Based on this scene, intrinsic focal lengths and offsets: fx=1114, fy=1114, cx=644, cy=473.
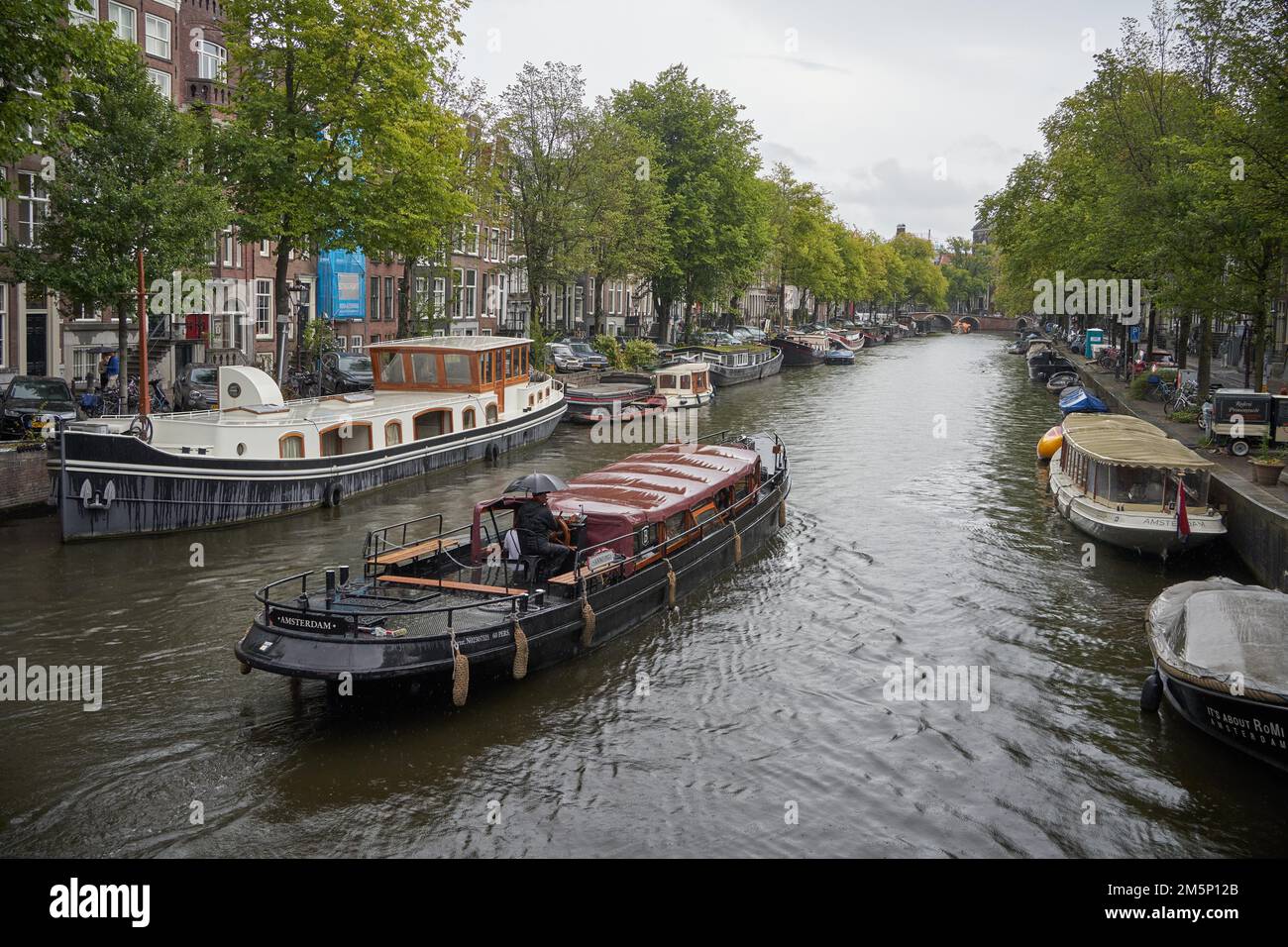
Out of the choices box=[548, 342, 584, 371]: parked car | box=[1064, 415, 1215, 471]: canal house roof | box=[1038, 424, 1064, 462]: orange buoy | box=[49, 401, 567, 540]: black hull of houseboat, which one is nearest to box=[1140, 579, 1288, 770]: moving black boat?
box=[1064, 415, 1215, 471]: canal house roof

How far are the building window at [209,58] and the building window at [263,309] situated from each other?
937 centimetres

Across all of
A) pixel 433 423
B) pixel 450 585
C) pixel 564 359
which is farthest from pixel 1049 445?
pixel 564 359

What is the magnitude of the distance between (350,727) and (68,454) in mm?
11663

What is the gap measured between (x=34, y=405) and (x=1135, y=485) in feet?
86.1

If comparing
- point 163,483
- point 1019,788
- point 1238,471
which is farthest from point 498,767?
point 1238,471

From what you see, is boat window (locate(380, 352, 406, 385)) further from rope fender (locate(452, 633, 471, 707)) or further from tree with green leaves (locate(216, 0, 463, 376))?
rope fender (locate(452, 633, 471, 707))

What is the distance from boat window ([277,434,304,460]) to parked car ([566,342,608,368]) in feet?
100

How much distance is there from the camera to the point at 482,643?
46.5 ft

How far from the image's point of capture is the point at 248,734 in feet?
44.8

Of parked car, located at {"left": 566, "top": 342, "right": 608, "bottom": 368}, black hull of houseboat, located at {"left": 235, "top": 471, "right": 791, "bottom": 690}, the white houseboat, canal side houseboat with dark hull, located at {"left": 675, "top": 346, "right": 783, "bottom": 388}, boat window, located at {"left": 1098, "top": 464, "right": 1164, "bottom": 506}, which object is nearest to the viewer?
black hull of houseboat, located at {"left": 235, "top": 471, "right": 791, "bottom": 690}

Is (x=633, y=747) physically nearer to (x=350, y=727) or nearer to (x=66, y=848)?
(x=350, y=727)

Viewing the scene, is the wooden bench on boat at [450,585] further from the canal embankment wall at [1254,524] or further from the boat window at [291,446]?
the canal embankment wall at [1254,524]

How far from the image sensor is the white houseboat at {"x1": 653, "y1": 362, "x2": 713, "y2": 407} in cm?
4984

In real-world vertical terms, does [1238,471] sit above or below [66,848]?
above
